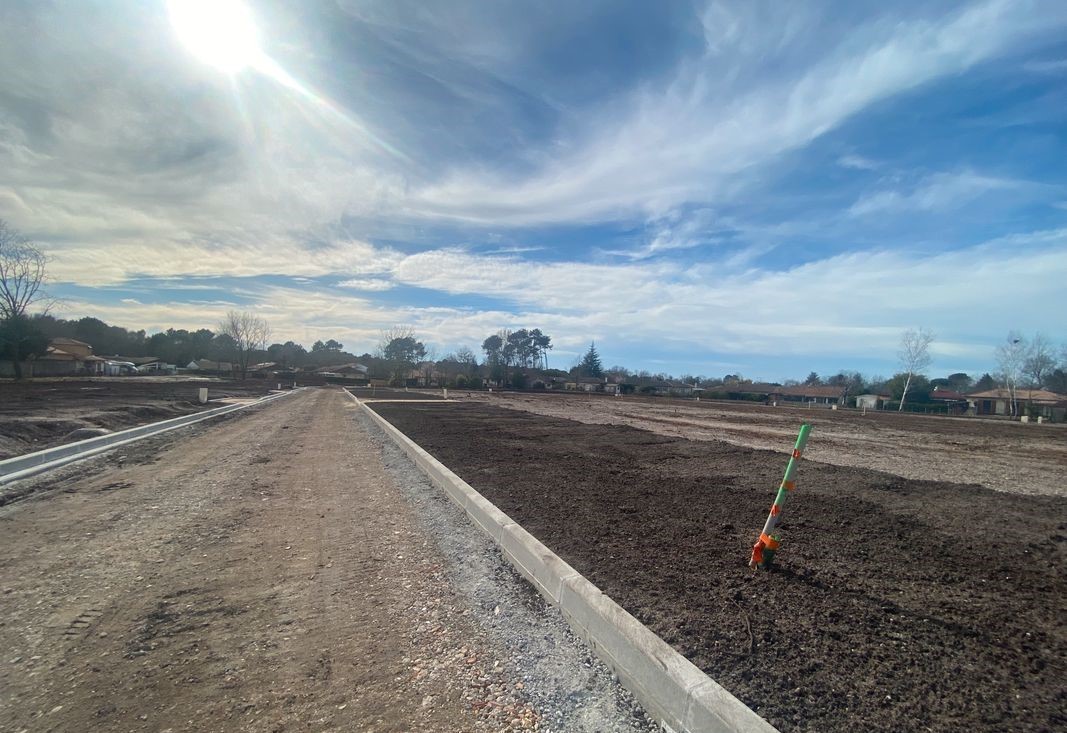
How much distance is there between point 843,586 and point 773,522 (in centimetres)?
63

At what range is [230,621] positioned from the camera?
3350 mm

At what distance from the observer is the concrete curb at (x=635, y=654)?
2305 mm

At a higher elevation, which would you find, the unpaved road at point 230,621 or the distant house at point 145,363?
the distant house at point 145,363

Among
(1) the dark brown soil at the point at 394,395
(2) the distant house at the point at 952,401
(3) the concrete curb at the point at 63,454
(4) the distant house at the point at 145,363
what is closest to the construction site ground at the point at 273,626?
(3) the concrete curb at the point at 63,454

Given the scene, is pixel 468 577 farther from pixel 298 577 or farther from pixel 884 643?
pixel 884 643

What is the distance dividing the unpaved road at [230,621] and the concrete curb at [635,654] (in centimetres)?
67

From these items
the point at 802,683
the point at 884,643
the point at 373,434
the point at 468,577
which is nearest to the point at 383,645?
the point at 468,577

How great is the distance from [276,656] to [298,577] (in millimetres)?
1303

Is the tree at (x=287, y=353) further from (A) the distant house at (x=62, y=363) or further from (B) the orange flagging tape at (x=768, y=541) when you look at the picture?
(B) the orange flagging tape at (x=768, y=541)

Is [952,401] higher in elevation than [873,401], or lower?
higher

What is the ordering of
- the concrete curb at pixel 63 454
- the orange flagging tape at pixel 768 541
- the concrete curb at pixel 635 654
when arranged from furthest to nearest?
the concrete curb at pixel 63 454 → the orange flagging tape at pixel 768 541 → the concrete curb at pixel 635 654

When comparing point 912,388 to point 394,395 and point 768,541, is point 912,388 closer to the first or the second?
point 394,395

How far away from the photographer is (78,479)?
774 centimetres

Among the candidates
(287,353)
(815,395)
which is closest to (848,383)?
(815,395)
